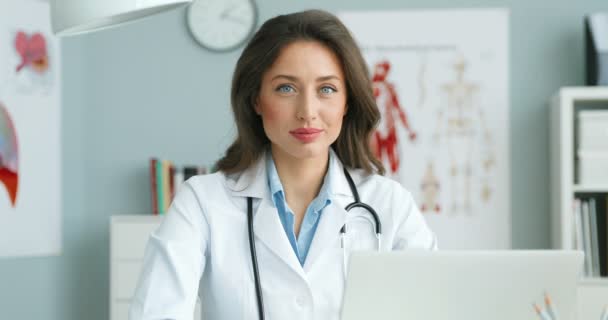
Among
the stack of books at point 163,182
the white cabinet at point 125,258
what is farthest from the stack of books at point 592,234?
the white cabinet at point 125,258

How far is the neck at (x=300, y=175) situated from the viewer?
5.78 ft

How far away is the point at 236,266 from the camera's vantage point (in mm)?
1658

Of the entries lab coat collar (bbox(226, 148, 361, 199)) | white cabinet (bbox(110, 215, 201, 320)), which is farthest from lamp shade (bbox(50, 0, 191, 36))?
white cabinet (bbox(110, 215, 201, 320))

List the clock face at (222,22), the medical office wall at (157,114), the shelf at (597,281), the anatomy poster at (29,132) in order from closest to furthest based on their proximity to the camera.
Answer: the shelf at (597,281)
the anatomy poster at (29,132)
the medical office wall at (157,114)
the clock face at (222,22)

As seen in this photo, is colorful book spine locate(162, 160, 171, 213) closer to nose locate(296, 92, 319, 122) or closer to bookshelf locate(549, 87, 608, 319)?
bookshelf locate(549, 87, 608, 319)

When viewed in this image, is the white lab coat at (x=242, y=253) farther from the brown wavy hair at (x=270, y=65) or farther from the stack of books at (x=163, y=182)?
the stack of books at (x=163, y=182)

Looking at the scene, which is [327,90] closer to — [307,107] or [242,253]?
[307,107]

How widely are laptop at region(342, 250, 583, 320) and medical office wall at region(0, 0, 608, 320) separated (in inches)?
104

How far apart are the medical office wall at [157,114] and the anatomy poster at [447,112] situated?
0.05 meters

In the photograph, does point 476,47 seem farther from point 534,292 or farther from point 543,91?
point 534,292

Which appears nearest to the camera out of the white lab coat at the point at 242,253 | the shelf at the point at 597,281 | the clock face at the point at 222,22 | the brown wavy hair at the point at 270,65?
the white lab coat at the point at 242,253

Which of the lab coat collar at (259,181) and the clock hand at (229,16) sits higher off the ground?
the clock hand at (229,16)

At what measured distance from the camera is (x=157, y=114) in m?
4.02

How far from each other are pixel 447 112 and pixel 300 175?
7.23 ft
